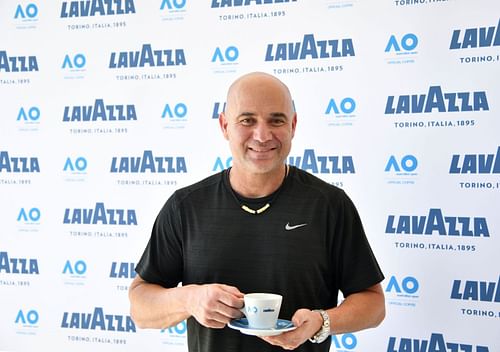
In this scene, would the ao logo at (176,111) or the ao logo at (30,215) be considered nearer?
the ao logo at (176,111)

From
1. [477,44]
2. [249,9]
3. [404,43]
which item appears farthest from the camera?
[249,9]

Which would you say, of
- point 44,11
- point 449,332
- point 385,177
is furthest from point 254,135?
point 44,11

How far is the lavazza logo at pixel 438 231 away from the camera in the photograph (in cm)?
257

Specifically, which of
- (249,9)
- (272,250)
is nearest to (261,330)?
(272,250)

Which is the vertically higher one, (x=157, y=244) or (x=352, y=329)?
(x=157, y=244)

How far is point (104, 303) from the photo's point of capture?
316cm

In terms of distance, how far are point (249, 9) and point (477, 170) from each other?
1.36 meters

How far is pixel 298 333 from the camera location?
1.42 metres

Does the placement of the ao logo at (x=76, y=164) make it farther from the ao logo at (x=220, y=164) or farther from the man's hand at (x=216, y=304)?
the man's hand at (x=216, y=304)

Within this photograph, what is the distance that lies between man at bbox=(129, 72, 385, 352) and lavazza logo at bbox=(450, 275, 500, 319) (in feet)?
3.55

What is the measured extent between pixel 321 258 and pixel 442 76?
1366mm

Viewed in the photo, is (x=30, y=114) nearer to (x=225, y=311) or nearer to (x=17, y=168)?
(x=17, y=168)

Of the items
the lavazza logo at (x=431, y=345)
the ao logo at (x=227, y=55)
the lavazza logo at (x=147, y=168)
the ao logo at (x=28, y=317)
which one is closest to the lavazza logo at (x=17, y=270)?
the ao logo at (x=28, y=317)

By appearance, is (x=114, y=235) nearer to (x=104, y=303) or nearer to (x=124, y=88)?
(x=104, y=303)
